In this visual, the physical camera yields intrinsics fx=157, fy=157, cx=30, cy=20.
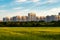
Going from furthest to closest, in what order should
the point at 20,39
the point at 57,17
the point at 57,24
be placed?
the point at 57,17 < the point at 57,24 < the point at 20,39

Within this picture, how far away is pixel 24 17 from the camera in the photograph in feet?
202

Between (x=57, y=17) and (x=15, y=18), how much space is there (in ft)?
52.1

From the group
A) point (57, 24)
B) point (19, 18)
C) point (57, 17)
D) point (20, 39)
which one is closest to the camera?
point (20, 39)

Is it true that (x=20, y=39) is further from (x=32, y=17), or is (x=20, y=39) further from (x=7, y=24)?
(x=32, y=17)

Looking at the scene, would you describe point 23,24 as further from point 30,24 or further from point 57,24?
point 57,24

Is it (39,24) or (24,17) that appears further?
(24,17)

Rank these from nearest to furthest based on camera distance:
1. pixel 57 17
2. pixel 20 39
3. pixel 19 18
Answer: pixel 20 39 → pixel 57 17 → pixel 19 18

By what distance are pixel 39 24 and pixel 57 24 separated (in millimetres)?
5117

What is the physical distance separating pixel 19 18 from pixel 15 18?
3.50 meters

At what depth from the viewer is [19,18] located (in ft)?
207

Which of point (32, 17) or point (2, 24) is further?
point (32, 17)

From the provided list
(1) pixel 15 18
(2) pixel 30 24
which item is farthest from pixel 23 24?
(1) pixel 15 18

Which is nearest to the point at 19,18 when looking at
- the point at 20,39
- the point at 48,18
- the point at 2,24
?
the point at 48,18

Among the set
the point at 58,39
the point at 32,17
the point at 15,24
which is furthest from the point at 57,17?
the point at 58,39
